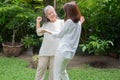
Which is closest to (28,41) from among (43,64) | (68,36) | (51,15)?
(43,64)

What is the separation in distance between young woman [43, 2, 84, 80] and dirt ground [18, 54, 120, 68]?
249cm

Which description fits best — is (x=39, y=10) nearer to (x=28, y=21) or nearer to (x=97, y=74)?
(x=28, y=21)

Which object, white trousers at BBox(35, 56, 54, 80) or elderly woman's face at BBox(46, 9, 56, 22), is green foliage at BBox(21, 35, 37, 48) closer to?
white trousers at BBox(35, 56, 54, 80)

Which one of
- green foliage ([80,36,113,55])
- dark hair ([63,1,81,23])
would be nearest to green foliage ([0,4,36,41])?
green foliage ([80,36,113,55])

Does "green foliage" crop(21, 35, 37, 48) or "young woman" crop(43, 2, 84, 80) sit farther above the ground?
"young woman" crop(43, 2, 84, 80)

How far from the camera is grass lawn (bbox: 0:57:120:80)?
5.55 m

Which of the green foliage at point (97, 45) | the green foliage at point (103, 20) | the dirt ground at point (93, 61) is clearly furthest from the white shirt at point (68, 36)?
the green foliage at point (103, 20)

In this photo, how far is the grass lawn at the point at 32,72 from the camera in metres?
5.55

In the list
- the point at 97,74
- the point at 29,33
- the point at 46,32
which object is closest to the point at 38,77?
the point at 46,32

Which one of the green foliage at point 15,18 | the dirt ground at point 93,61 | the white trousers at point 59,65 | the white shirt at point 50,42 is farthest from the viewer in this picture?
the green foliage at point 15,18

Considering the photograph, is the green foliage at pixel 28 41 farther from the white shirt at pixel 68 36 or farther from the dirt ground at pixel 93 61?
the white shirt at pixel 68 36

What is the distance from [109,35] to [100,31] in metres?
0.24

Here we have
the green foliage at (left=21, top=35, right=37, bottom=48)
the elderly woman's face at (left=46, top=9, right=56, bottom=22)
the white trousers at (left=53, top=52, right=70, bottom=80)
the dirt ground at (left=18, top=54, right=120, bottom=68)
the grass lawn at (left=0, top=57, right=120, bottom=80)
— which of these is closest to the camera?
the white trousers at (left=53, top=52, right=70, bottom=80)

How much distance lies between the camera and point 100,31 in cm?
708
